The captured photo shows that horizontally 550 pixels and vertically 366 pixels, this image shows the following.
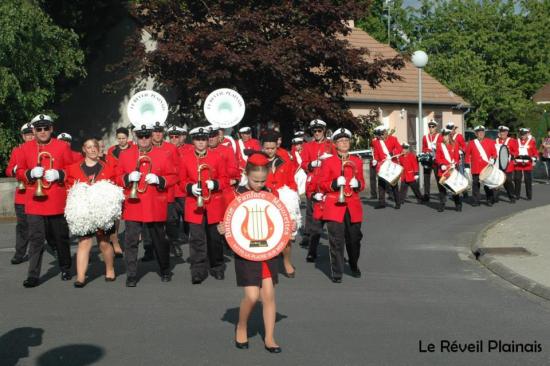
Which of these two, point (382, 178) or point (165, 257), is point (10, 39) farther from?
point (165, 257)

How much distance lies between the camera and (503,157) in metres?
22.8

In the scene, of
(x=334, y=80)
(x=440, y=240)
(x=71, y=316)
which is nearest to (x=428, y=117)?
(x=334, y=80)

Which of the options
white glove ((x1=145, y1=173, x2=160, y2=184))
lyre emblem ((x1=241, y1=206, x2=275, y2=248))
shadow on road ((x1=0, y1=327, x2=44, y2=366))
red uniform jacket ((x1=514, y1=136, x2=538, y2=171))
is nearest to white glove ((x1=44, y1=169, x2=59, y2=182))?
white glove ((x1=145, y1=173, x2=160, y2=184))

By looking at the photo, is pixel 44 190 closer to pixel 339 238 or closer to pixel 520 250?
pixel 339 238

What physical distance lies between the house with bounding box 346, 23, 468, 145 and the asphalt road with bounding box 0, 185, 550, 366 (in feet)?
102

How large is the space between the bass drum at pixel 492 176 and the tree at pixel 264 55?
16.4 ft

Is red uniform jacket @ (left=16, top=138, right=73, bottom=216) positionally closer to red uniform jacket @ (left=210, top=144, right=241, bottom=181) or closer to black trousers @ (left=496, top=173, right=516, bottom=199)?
red uniform jacket @ (left=210, top=144, right=241, bottom=181)

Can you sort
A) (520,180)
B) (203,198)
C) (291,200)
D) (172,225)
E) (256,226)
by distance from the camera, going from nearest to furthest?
(256,226) → (203,198) → (291,200) → (172,225) → (520,180)

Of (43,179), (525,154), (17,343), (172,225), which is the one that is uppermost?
(43,179)

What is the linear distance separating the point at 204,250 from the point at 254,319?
2.73 meters

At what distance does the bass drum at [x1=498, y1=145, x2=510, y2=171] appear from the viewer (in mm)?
22703

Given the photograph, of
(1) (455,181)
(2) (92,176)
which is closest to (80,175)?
(2) (92,176)

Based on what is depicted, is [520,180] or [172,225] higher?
[172,225]

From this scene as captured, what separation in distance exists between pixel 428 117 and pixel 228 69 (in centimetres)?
2489
